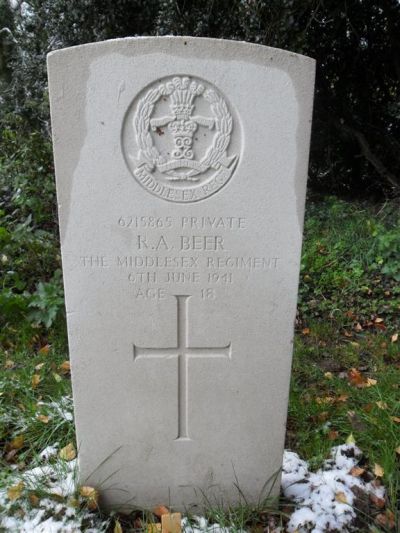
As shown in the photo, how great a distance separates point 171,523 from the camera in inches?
80.5

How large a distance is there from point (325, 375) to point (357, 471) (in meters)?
0.94

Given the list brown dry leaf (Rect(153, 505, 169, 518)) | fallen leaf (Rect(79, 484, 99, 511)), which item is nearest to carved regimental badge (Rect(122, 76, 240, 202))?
fallen leaf (Rect(79, 484, 99, 511))

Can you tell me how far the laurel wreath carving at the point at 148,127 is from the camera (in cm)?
158

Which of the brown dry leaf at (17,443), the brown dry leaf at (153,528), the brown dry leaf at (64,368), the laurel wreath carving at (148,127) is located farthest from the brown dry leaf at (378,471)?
the brown dry leaf at (64,368)

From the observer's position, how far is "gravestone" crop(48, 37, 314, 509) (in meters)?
1.57

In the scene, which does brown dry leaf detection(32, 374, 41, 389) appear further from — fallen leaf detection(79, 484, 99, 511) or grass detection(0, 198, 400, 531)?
fallen leaf detection(79, 484, 99, 511)

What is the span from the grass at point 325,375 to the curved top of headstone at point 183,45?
203 centimetres

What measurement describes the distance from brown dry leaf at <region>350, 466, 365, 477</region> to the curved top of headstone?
2.13 meters

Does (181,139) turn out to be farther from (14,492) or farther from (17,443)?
(17,443)

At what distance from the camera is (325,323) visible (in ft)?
12.7

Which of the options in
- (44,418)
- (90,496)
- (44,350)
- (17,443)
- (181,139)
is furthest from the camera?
(44,350)

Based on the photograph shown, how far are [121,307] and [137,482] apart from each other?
38.7 inches

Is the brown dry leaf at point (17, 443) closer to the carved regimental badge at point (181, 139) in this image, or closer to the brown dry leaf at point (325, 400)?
the carved regimental badge at point (181, 139)

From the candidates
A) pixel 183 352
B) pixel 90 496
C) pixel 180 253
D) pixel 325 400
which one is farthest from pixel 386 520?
pixel 180 253
